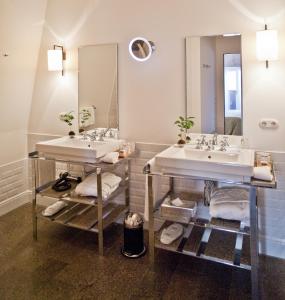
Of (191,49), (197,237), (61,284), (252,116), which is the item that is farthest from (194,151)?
(61,284)

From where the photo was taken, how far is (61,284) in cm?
213

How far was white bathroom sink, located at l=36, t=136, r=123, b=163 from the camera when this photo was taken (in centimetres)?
240

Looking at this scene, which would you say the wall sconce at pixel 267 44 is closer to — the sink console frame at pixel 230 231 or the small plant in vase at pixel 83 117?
the sink console frame at pixel 230 231

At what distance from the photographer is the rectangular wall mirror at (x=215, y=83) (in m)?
2.33

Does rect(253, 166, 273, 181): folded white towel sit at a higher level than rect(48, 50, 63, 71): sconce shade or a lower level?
lower

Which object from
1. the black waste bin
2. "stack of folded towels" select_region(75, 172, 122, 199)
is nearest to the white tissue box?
the black waste bin

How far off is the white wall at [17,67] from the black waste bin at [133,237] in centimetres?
175

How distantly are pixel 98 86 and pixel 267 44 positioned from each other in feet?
5.14

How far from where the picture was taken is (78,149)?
2426mm

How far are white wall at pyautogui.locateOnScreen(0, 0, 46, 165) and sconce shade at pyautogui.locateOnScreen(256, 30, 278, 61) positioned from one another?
208 cm

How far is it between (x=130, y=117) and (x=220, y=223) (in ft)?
4.29

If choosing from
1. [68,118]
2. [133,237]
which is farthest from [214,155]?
[68,118]

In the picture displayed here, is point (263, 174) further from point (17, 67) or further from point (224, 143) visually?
point (17, 67)

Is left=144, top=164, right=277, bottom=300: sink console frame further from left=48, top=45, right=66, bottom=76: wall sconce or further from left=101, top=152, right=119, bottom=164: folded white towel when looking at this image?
left=48, top=45, right=66, bottom=76: wall sconce
